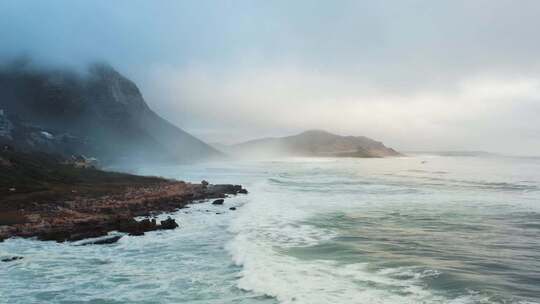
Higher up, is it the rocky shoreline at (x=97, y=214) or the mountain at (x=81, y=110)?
the mountain at (x=81, y=110)

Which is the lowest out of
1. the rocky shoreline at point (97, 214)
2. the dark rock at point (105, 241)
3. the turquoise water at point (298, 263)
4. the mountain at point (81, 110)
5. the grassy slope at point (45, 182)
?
the turquoise water at point (298, 263)

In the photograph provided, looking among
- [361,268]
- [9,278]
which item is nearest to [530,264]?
[361,268]

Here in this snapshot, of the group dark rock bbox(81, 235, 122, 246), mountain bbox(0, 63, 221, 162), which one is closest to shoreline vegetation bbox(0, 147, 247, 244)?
dark rock bbox(81, 235, 122, 246)

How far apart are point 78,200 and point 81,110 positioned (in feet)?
388

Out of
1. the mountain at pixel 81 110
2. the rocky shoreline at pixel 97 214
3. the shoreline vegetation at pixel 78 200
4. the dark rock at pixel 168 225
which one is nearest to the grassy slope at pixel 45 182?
the shoreline vegetation at pixel 78 200

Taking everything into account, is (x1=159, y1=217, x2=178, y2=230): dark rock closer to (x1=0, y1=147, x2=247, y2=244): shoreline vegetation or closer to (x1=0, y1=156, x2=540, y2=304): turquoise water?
(x1=0, y1=147, x2=247, y2=244): shoreline vegetation

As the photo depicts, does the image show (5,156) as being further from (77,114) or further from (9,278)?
(77,114)

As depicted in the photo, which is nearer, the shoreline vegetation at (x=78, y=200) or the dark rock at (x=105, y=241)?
the dark rock at (x=105, y=241)

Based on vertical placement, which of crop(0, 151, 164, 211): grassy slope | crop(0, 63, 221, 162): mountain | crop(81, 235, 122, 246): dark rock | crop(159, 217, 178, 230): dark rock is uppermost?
crop(0, 63, 221, 162): mountain

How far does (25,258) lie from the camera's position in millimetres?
20750

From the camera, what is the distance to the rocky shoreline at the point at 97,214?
26250 mm

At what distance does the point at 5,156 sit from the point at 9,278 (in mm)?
38237

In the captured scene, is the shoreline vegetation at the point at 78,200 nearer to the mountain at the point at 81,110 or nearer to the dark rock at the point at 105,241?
the dark rock at the point at 105,241

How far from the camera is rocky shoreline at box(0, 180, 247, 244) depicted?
26.2 meters
